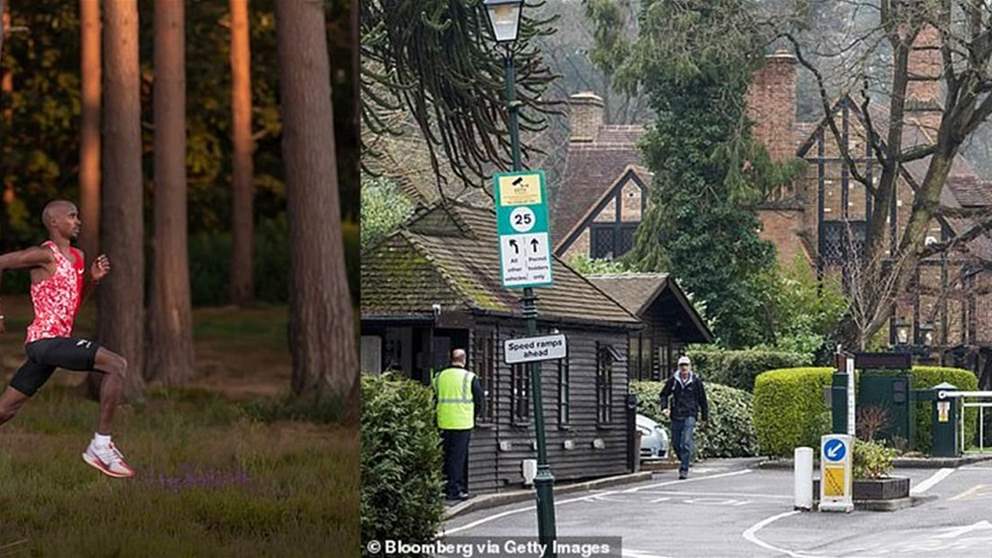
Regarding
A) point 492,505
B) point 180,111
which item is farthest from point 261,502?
point 180,111

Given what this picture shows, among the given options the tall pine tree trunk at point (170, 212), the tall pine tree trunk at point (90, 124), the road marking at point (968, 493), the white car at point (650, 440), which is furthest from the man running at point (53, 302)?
the tall pine tree trunk at point (90, 124)

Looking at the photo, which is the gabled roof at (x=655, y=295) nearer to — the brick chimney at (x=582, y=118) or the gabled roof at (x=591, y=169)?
the gabled roof at (x=591, y=169)

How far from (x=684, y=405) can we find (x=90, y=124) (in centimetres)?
1522

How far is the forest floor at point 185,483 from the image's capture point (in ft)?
47.8

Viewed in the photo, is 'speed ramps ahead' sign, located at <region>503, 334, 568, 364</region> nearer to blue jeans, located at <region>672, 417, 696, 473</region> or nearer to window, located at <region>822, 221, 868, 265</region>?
blue jeans, located at <region>672, 417, 696, 473</region>

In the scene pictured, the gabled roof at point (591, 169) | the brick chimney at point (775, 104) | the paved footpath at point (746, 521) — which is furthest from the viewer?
the brick chimney at point (775, 104)

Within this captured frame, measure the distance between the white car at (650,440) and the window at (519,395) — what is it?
0.75 meters

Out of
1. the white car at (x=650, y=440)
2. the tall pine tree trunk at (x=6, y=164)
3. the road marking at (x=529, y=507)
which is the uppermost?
the tall pine tree trunk at (x=6, y=164)

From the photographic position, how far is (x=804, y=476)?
569 inches

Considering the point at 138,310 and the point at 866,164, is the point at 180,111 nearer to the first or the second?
the point at 138,310

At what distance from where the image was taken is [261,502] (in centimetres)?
1530

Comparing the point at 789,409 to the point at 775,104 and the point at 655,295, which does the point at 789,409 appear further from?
the point at 775,104

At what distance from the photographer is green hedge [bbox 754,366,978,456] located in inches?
545

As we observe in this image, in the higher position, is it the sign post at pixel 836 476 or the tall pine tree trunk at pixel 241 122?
the tall pine tree trunk at pixel 241 122
